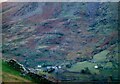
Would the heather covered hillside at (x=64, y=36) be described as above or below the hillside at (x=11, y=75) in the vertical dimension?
above

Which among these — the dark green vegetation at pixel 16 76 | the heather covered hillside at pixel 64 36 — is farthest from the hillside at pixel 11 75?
the heather covered hillside at pixel 64 36

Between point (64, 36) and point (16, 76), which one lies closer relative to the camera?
point (16, 76)

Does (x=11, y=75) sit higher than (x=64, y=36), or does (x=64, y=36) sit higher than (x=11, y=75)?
(x=64, y=36)

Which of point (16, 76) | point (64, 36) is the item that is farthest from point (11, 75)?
point (64, 36)

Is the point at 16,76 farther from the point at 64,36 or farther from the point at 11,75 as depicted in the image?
the point at 64,36

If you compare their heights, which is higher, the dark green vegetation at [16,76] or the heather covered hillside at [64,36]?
the heather covered hillside at [64,36]

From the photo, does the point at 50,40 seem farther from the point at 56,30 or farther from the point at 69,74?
the point at 69,74

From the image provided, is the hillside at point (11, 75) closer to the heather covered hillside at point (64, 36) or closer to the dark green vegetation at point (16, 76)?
the dark green vegetation at point (16, 76)

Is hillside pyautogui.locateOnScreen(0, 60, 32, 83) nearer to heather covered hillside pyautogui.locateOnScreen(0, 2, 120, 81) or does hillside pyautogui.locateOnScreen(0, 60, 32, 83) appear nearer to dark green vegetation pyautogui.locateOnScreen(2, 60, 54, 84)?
dark green vegetation pyautogui.locateOnScreen(2, 60, 54, 84)
